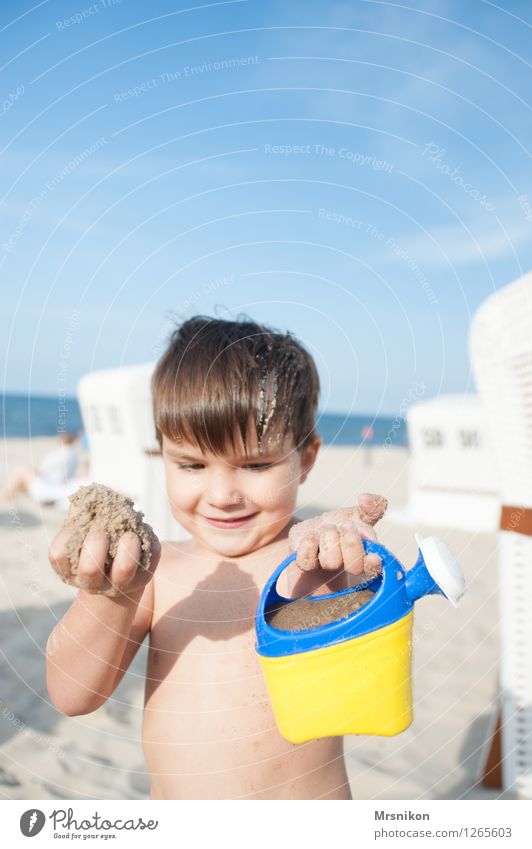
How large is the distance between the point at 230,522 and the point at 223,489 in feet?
0.15

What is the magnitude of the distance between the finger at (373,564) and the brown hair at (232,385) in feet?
0.67

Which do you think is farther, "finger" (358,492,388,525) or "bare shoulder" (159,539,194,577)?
"bare shoulder" (159,539,194,577)

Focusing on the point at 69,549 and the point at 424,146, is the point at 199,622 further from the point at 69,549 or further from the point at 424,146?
the point at 424,146

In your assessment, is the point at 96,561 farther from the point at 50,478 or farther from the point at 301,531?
the point at 50,478

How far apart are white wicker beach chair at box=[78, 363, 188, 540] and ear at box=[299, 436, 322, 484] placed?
1157 millimetres

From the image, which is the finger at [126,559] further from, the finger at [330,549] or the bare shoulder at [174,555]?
the bare shoulder at [174,555]

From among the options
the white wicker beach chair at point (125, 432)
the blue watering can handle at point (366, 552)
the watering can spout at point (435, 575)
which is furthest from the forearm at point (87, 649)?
the white wicker beach chair at point (125, 432)

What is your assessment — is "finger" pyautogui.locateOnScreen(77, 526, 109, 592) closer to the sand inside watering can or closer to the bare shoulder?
the sand inside watering can

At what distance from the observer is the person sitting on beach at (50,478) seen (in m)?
3.09

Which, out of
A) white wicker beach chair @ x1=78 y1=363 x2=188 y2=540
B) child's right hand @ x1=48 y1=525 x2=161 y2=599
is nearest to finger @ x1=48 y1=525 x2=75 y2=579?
child's right hand @ x1=48 y1=525 x2=161 y2=599

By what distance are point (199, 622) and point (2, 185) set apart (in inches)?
19.7

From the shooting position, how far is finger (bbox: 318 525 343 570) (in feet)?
1.58

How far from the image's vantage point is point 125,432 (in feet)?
7.38

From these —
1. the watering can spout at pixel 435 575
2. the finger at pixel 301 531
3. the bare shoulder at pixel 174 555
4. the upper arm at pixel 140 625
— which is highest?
the finger at pixel 301 531
